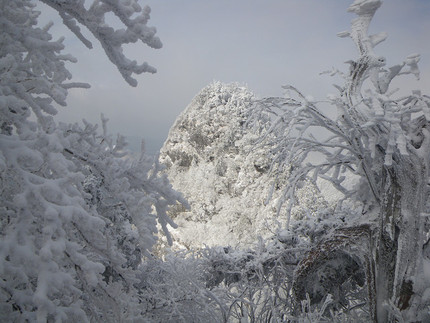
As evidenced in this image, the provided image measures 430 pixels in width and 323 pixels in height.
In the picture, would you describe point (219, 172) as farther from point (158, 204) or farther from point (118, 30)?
point (118, 30)

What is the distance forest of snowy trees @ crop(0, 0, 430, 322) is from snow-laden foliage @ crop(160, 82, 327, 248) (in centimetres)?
620

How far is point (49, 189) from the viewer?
1.54 meters

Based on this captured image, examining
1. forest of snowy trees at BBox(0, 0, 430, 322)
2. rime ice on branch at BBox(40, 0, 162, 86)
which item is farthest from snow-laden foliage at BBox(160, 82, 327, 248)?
rime ice on branch at BBox(40, 0, 162, 86)

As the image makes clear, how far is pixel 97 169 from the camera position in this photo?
108 inches

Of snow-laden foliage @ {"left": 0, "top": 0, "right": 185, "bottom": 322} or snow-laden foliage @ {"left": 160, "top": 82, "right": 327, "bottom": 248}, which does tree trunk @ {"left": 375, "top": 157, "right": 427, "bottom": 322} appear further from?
snow-laden foliage @ {"left": 160, "top": 82, "right": 327, "bottom": 248}

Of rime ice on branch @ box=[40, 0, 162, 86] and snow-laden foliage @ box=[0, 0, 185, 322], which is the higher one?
rime ice on branch @ box=[40, 0, 162, 86]

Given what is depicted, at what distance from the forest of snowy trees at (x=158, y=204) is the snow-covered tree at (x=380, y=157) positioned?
18mm

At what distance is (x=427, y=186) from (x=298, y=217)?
23.8 ft

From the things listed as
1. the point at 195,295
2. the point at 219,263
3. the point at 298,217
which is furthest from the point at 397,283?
the point at 298,217

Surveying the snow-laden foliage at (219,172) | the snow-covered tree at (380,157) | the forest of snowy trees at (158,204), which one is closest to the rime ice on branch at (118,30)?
the forest of snowy trees at (158,204)

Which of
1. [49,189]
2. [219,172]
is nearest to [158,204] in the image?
[49,189]

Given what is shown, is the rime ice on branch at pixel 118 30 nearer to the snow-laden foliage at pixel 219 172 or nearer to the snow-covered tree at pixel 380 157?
the snow-covered tree at pixel 380 157

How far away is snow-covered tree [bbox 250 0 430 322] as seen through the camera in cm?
441

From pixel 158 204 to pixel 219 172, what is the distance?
12.3 m
